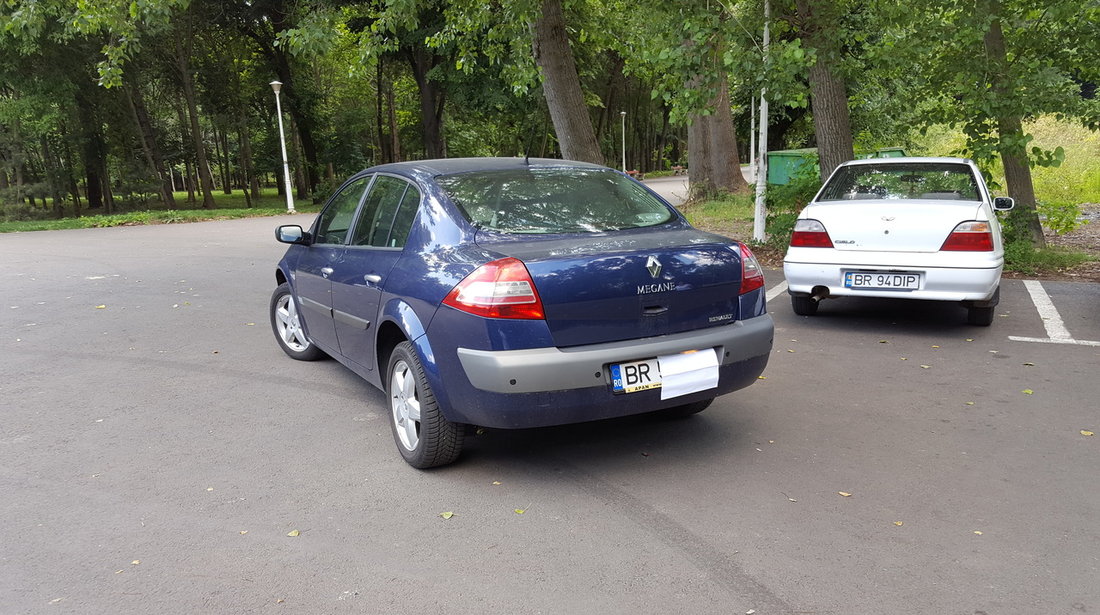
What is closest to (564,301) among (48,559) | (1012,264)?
(48,559)

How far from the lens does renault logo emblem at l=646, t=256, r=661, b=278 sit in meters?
3.83

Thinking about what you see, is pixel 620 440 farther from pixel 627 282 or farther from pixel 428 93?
pixel 428 93

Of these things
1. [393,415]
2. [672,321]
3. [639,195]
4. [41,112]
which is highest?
[41,112]

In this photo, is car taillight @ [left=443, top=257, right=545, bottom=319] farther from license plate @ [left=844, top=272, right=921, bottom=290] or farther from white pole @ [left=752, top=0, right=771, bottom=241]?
white pole @ [left=752, top=0, right=771, bottom=241]

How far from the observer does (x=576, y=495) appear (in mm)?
3770

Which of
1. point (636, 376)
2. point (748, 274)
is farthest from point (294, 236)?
point (748, 274)

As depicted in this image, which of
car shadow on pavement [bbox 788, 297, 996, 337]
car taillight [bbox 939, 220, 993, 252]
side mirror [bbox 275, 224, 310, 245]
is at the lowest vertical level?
car shadow on pavement [bbox 788, 297, 996, 337]

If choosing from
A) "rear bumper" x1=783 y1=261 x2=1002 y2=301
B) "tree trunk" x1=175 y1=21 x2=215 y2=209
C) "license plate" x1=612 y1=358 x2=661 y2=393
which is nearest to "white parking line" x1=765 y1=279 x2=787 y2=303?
"rear bumper" x1=783 y1=261 x2=1002 y2=301

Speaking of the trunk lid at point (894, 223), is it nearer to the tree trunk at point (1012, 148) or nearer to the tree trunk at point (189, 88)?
the tree trunk at point (1012, 148)

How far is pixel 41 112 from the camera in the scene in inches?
1058

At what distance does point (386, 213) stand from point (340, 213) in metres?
0.84

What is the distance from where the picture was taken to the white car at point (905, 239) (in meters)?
6.59

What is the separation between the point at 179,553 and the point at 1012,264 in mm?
10026

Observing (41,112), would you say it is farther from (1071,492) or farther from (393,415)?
(1071,492)
